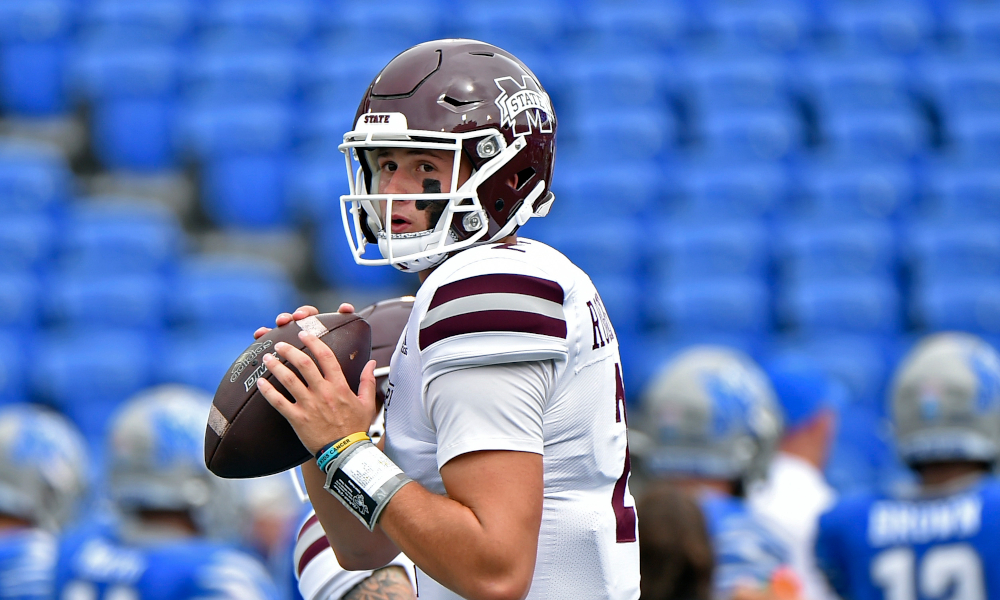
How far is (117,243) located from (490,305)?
6881 millimetres

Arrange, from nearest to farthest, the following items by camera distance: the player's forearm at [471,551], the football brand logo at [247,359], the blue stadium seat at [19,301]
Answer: the player's forearm at [471,551] → the football brand logo at [247,359] → the blue stadium seat at [19,301]

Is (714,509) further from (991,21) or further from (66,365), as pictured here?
(991,21)

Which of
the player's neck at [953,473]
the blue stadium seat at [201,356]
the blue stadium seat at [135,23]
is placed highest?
the blue stadium seat at [135,23]

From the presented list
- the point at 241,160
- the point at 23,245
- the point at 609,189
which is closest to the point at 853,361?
the point at 609,189

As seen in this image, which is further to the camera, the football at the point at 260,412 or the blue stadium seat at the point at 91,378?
the blue stadium seat at the point at 91,378

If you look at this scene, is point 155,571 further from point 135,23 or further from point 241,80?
point 135,23

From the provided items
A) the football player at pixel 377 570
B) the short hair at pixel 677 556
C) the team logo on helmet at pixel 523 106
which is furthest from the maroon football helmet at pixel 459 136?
the short hair at pixel 677 556

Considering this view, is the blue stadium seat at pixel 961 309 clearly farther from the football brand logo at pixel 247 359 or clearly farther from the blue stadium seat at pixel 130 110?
the football brand logo at pixel 247 359

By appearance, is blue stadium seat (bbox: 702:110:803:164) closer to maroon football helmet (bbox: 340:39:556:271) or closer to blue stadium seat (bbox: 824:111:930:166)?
blue stadium seat (bbox: 824:111:930:166)

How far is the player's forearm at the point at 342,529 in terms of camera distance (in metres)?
1.93

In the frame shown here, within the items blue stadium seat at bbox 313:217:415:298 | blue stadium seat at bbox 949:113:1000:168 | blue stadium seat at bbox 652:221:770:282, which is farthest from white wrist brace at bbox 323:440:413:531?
blue stadium seat at bbox 949:113:1000:168

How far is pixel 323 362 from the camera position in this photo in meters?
1.71

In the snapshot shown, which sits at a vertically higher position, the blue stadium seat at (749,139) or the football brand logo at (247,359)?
the football brand logo at (247,359)

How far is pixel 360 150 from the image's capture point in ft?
6.25
